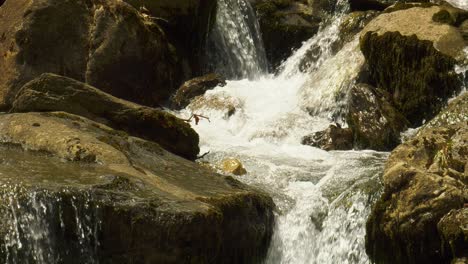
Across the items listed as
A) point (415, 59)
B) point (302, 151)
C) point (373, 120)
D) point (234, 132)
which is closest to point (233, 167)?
point (302, 151)

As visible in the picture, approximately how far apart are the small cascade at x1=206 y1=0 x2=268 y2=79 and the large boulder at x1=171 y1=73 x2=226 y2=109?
1567 millimetres

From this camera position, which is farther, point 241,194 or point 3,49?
point 3,49

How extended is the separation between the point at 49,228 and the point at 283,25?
13901mm

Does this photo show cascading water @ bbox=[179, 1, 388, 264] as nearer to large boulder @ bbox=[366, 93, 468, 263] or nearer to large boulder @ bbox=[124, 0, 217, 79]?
large boulder @ bbox=[366, 93, 468, 263]

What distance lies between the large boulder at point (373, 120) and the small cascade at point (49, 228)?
7082 mm

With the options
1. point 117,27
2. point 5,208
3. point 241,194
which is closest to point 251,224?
point 241,194

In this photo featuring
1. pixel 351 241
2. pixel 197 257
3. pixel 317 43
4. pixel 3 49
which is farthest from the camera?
pixel 317 43

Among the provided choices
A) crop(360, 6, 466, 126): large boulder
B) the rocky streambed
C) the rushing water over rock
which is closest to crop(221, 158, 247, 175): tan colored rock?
the rocky streambed

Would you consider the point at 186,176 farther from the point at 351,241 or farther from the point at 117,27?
the point at 117,27

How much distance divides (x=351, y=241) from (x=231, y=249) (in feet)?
5.25

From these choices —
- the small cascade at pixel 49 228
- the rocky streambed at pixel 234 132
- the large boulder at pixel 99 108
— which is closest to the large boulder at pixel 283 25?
the rocky streambed at pixel 234 132

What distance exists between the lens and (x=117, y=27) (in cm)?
1709

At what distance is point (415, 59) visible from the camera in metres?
15.6

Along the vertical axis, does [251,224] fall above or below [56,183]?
below
